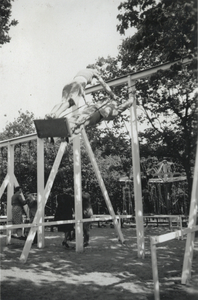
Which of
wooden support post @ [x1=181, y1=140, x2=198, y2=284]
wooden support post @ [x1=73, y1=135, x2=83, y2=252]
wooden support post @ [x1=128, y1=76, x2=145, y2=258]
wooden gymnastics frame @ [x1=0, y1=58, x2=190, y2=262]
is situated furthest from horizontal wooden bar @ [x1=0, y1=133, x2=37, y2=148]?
wooden support post @ [x1=181, y1=140, x2=198, y2=284]

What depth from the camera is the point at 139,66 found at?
1348 centimetres

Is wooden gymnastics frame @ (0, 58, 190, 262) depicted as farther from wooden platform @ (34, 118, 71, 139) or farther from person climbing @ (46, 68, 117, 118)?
wooden platform @ (34, 118, 71, 139)

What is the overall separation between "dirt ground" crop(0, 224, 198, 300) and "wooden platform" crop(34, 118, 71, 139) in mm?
2306

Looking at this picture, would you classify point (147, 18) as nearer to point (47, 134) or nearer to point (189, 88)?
point (47, 134)

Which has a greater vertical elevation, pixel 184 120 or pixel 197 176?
pixel 184 120

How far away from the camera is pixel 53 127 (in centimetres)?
407

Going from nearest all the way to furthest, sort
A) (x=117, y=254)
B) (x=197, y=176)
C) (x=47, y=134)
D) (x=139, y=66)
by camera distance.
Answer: (x=47, y=134) < (x=197, y=176) < (x=117, y=254) < (x=139, y=66)

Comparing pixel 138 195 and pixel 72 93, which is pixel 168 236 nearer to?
pixel 72 93

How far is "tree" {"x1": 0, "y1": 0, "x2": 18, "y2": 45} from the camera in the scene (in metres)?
7.32

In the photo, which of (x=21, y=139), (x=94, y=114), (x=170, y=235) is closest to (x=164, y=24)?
(x=94, y=114)

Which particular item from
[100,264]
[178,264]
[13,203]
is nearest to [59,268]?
[100,264]

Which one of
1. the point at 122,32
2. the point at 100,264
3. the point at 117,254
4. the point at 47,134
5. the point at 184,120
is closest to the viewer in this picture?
the point at 47,134

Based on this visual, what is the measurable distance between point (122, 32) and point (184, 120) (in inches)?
258

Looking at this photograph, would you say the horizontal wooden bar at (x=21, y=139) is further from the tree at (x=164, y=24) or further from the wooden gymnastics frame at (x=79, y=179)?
the tree at (x=164, y=24)
